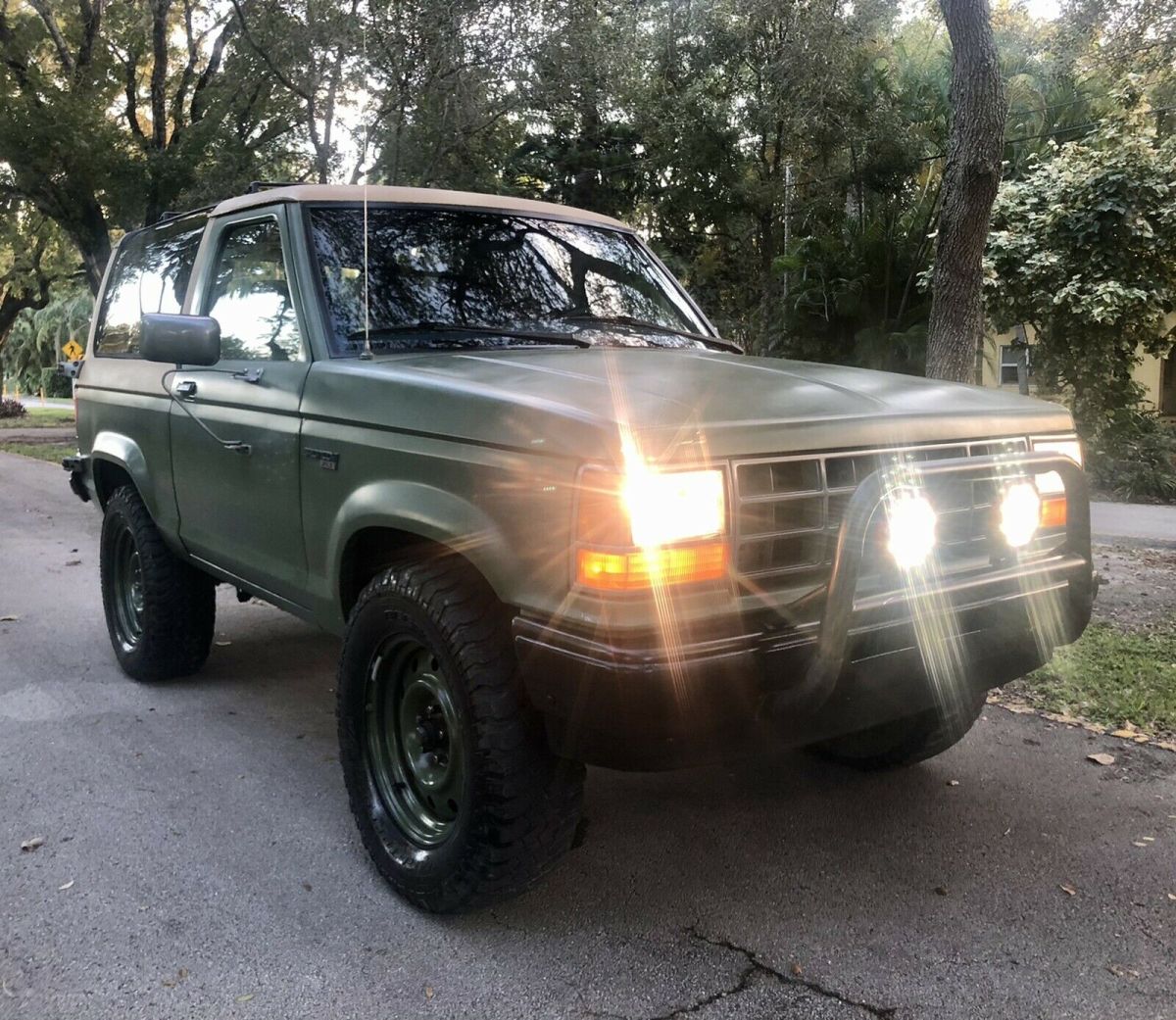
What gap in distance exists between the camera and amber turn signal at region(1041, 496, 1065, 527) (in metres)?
3.13

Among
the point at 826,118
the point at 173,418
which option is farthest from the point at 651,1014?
the point at 826,118

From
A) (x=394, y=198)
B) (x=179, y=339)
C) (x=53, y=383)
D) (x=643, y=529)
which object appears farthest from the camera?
(x=53, y=383)

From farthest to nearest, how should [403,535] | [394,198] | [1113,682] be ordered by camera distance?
1. [1113,682]
2. [394,198]
3. [403,535]

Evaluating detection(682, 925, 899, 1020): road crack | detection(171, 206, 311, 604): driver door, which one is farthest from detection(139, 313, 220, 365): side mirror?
detection(682, 925, 899, 1020): road crack

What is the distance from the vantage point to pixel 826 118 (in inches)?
659

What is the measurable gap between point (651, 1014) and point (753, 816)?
1.16 meters

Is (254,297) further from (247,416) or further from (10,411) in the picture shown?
(10,411)

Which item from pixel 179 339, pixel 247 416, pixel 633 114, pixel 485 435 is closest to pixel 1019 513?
pixel 485 435

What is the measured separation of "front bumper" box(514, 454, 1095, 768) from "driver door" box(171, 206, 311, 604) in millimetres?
1400

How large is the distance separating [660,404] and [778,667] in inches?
27.3

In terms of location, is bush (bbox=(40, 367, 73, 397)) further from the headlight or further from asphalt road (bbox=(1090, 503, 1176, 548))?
the headlight

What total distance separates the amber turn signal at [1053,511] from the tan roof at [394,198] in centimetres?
220

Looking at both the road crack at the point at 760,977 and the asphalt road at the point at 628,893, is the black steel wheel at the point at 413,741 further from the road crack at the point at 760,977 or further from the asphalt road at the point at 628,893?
the road crack at the point at 760,977

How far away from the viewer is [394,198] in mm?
3857
